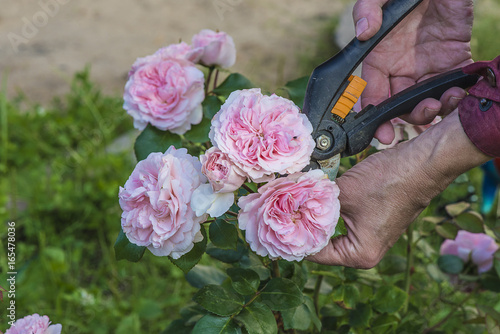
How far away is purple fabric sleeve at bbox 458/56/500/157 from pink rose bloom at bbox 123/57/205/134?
0.60m

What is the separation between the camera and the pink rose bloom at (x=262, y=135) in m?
0.90

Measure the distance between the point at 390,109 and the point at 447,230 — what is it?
17.9 inches

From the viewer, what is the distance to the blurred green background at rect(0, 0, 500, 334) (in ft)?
6.82

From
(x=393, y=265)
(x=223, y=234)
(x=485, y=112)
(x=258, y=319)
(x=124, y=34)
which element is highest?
(x=485, y=112)

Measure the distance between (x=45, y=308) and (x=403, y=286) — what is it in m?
1.36

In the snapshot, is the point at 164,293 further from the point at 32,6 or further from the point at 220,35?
the point at 32,6

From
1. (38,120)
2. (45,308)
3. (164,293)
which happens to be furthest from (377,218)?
(38,120)

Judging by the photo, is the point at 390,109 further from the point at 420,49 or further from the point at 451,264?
the point at 451,264

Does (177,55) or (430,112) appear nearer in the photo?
(430,112)

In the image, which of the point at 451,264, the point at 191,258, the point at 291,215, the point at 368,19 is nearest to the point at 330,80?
the point at 368,19

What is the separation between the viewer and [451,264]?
1.50m

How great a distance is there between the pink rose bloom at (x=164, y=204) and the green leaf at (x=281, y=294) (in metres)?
0.20

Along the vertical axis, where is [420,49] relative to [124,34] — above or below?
above

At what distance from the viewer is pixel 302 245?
3.03ft
